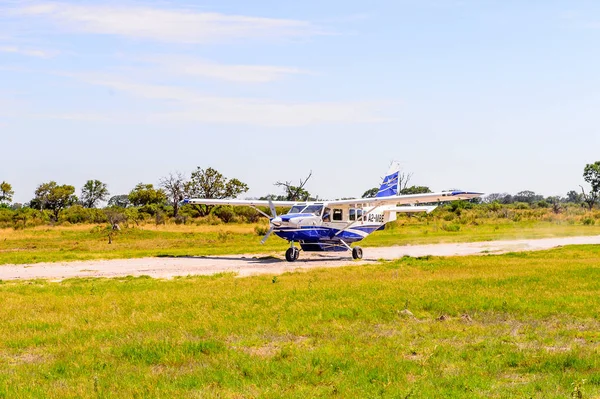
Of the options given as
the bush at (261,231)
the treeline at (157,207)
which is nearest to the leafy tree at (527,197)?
the treeline at (157,207)

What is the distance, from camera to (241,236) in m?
55.4

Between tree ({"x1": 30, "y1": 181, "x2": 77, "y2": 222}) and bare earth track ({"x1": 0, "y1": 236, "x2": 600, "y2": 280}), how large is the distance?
245 feet

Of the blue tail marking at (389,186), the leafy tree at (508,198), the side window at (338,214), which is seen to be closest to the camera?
the side window at (338,214)

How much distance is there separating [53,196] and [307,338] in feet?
326

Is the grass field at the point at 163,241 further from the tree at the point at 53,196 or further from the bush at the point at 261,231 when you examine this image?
the tree at the point at 53,196

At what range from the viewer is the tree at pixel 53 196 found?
10694cm

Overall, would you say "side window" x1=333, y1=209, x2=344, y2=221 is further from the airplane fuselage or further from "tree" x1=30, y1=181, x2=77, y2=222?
"tree" x1=30, y1=181, x2=77, y2=222

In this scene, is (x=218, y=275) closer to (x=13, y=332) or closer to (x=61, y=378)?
(x=13, y=332)

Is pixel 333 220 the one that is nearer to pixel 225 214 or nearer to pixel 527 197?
pixel 225 214

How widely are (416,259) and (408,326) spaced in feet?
60.1

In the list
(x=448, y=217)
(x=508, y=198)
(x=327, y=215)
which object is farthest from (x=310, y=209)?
(x=508, y=198)

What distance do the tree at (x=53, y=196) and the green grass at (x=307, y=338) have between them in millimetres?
87864

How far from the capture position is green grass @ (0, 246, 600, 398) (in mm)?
10477

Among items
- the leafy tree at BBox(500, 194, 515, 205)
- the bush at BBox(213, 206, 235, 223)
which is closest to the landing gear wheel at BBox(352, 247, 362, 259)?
the bush at BBox(213, 206, 235, 223)
